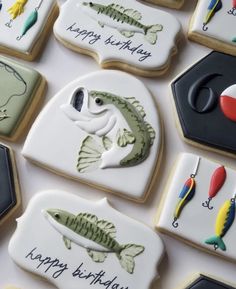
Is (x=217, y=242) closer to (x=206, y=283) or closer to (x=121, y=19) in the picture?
(x=206, y=283)

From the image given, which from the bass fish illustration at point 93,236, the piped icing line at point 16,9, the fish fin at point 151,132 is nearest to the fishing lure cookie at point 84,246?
the bass fish illustration at point 93,236

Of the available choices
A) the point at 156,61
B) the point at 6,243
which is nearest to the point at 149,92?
the point at 156,61

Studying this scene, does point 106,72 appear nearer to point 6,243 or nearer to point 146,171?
point 146,171

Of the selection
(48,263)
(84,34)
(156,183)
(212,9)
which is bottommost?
(48,263)

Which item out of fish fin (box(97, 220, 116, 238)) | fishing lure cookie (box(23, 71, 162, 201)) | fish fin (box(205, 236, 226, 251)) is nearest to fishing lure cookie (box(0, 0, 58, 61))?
fishing lure cookie (box(23, 71, 162, 201))

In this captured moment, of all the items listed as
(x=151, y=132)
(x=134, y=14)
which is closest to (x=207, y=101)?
(x=151, y=132)

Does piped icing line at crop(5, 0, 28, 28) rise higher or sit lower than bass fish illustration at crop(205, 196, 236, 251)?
higher

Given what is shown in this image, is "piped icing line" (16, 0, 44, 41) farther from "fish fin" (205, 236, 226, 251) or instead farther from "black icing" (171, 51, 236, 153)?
"fish fin" (205, 236, 226, 251)
